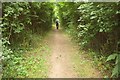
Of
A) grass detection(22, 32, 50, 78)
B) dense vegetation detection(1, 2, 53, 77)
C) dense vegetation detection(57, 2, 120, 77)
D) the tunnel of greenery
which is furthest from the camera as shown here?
grass detection(22, 32, 50, 78)

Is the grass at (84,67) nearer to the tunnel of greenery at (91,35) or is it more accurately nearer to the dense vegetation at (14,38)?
the tunnel of greenery at (91,35)

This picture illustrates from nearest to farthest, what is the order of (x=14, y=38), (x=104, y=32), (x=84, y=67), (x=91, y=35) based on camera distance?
(x=84, y=67)
(x=104, y=32)
(x=91, y=35)
(x=14, y=38)

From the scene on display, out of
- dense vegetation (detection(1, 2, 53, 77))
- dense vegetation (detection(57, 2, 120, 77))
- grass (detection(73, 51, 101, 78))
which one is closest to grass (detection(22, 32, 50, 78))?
dense vegetation (detection(1, 2, 53, 77))

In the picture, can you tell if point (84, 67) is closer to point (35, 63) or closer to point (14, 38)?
point (35, 63)

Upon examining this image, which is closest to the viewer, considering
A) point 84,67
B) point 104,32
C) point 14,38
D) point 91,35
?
point 84,67

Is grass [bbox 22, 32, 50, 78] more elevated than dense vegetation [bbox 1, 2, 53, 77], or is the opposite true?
dense vegetation [bbox 1, 2, 53, 77]

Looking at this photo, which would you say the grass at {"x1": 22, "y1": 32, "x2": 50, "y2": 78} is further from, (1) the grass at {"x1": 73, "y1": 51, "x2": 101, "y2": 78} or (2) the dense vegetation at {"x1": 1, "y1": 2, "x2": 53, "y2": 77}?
(1) the grass at {"x1": 73, "y1": 51, "x2": 101, "y2": 78}

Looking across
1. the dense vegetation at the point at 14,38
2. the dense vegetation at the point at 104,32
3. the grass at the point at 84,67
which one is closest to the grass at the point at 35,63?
the dense vegetation at the point at 14,38

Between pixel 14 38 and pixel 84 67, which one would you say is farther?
pixel 14 38

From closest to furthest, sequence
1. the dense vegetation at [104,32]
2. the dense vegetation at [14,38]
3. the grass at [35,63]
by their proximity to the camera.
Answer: the dense vegetation at [14,38] < the dense vegetation at [104,32] < the grass at [35,63]

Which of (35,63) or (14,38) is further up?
(14,38)

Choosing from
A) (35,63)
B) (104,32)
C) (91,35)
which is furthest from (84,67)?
(35,63)

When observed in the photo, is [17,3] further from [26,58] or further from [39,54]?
[39,54]

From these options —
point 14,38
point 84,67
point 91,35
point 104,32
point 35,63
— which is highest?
point 104,32
